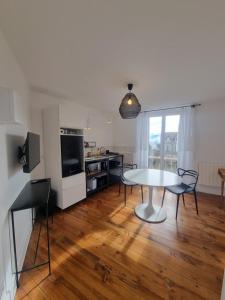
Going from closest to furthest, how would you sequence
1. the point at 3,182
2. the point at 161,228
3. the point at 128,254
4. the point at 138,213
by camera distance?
the point at 3,182 < the point at 128,254 < the point at 161,228 < the point at 138,213

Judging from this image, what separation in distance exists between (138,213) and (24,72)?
9.43 ft

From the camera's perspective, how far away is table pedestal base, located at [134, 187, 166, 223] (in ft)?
8.03

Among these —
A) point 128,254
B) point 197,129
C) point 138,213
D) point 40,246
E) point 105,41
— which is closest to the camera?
point 105,41

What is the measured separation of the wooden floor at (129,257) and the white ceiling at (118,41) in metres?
2.31

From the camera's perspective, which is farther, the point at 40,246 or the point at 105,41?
the point at 40,246

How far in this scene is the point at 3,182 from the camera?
3.90 ft

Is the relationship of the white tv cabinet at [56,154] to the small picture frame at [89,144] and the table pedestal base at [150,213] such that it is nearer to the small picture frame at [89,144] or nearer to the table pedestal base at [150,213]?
the small picture frame at [89,144]

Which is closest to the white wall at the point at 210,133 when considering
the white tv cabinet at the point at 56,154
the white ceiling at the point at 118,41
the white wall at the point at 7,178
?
the white ceiling at the point at 118,41

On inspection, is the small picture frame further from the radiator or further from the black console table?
the radiator

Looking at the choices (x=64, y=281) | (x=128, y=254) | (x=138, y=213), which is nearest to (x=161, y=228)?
(x=138, y=213)

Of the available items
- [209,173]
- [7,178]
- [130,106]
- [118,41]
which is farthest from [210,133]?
[7,178]

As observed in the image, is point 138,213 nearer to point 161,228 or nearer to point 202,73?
point 161,228

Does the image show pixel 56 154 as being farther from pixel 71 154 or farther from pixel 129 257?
pixel 129 257

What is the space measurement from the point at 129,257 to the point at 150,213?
3.40 ft
